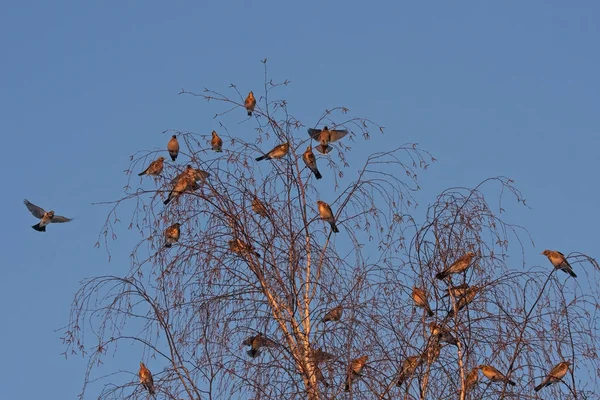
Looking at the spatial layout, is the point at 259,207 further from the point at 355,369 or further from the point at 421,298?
the point at 355,369

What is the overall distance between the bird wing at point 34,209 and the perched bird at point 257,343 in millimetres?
6324

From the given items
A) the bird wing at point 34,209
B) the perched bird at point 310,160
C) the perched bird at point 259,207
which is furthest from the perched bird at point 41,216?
the perched bird at point 259,207

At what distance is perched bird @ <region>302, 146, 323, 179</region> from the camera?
687 centimetres

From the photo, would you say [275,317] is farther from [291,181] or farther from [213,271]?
[291,181]

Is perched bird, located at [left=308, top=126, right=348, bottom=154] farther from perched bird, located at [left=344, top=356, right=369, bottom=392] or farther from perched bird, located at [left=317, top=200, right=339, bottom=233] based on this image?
perched bird, located at [left=344, top=356, right=369, bottom=392]

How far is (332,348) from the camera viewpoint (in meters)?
6.08

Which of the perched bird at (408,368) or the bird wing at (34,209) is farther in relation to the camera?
the bird wing at (34,209)

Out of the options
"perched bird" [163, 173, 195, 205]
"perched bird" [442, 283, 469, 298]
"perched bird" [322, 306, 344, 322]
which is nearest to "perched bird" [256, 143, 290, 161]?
"perched bird" [163, 173, 195, 205]

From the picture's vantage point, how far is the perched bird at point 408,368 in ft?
19.3

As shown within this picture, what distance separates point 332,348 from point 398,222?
0.88m

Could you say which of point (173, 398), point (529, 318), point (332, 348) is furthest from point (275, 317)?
point (529, 318)

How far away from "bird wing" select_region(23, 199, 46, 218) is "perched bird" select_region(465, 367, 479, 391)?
686cm

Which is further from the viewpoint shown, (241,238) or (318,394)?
(241,238)

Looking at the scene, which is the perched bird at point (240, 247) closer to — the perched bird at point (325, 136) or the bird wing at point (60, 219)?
the perched bird at point (325, 136)
